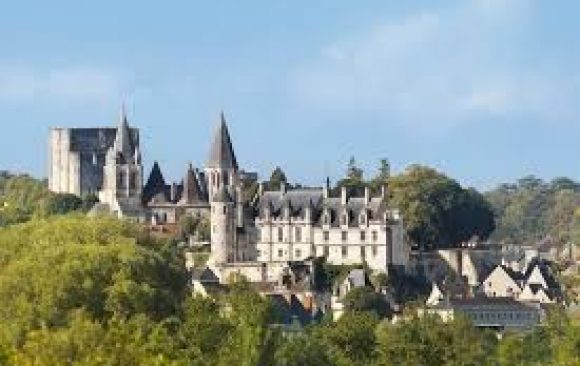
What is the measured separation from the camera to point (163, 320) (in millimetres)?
80062

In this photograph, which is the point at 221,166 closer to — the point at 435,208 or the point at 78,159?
the point at 435,208

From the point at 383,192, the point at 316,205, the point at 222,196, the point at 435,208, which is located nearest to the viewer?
the point at 222,196

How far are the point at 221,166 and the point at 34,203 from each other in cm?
2550

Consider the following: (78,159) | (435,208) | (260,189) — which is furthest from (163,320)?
(78,159)

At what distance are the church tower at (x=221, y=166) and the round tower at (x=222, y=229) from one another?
2.55m

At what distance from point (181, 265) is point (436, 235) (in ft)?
109

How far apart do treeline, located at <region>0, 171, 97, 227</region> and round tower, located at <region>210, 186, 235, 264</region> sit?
1545 cm

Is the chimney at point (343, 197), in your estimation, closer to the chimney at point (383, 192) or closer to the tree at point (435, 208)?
the chimney at point (383, 192)

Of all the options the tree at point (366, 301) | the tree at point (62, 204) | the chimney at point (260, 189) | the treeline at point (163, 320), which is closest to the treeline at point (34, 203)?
the tree at point (62, 204)

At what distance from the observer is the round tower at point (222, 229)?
12012 cm

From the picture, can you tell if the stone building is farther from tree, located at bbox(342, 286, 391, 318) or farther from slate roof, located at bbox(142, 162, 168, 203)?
tree, located at bbox(342, 286, 391, 318)

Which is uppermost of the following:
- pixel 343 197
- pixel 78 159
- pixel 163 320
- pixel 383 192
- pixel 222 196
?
pixel 78 159

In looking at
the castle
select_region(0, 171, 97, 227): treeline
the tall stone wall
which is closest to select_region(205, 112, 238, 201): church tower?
the castle

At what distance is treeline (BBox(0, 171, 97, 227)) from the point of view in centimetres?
13800
